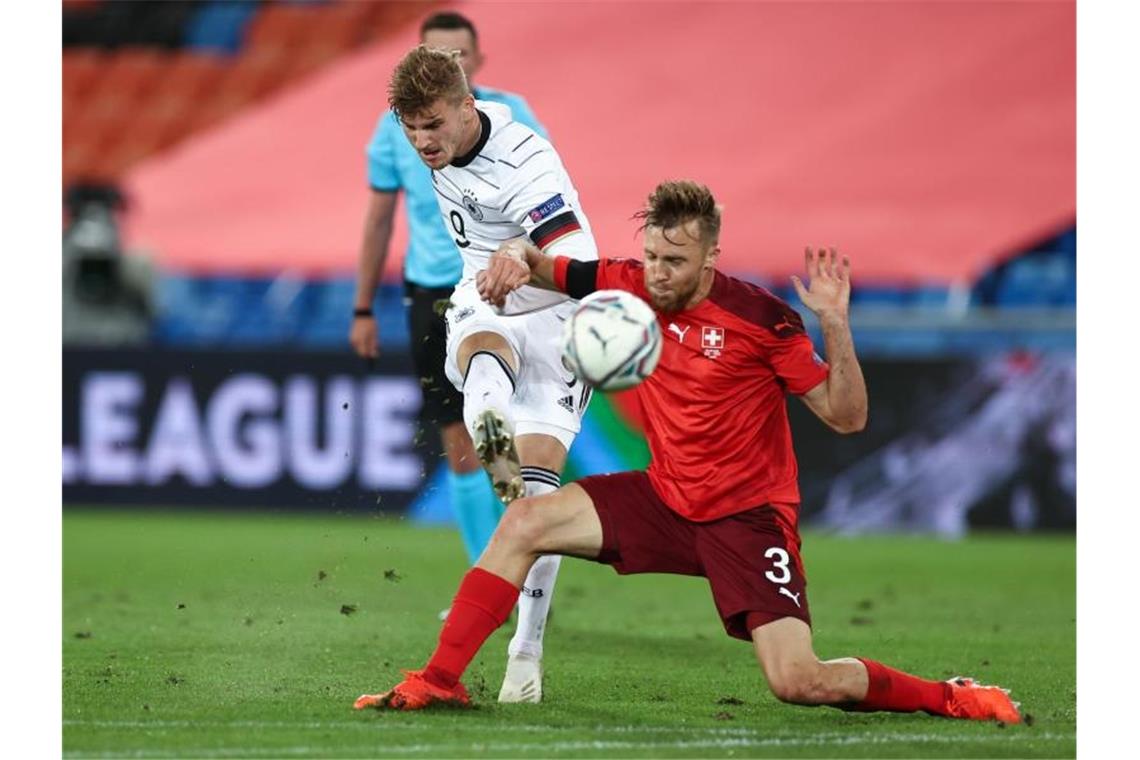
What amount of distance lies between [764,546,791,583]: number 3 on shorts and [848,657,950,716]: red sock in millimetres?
351

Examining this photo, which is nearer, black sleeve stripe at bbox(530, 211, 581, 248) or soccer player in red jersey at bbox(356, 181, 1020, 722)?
soccer player in red jersey at bbox(356, 181, 1020, 722)

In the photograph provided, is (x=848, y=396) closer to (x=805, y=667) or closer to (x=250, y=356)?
(x=805, y=667)

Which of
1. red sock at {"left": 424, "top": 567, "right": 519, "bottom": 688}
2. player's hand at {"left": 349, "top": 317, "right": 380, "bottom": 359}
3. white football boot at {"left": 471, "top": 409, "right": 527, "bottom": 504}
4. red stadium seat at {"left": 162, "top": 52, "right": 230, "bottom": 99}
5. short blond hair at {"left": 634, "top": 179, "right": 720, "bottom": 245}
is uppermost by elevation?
red stadium seat at {"left": 162, "top": 52, "right": 230, "bottom": 99}

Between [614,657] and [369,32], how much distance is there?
43.5 feet

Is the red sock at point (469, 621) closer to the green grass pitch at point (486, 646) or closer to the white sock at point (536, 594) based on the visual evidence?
the green grass pitch at point (486, 646)

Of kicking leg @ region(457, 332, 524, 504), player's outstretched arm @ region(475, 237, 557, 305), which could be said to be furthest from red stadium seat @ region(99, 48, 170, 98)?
player's outstretched arm @ region(475, 237, 557, 305)

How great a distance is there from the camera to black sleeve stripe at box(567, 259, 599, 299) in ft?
17.7

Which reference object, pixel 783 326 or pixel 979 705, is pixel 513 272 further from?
pixel 979 705

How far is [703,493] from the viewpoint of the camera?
5273mm

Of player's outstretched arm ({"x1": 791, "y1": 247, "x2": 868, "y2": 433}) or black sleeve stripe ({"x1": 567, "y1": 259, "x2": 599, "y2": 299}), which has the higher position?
black sleeve stripe ({"x1": 567, "y1": 259, "x2": 599, "y2": 299})

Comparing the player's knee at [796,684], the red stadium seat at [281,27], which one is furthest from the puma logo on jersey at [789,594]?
the red stadium seat at [281,27]

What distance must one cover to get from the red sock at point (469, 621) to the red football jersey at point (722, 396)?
0.58m

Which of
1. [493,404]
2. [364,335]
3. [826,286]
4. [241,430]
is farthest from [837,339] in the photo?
[241,430]

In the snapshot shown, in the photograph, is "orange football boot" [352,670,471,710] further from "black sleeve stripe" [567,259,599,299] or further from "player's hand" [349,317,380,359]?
"player's hand" [349,317,380,359]
